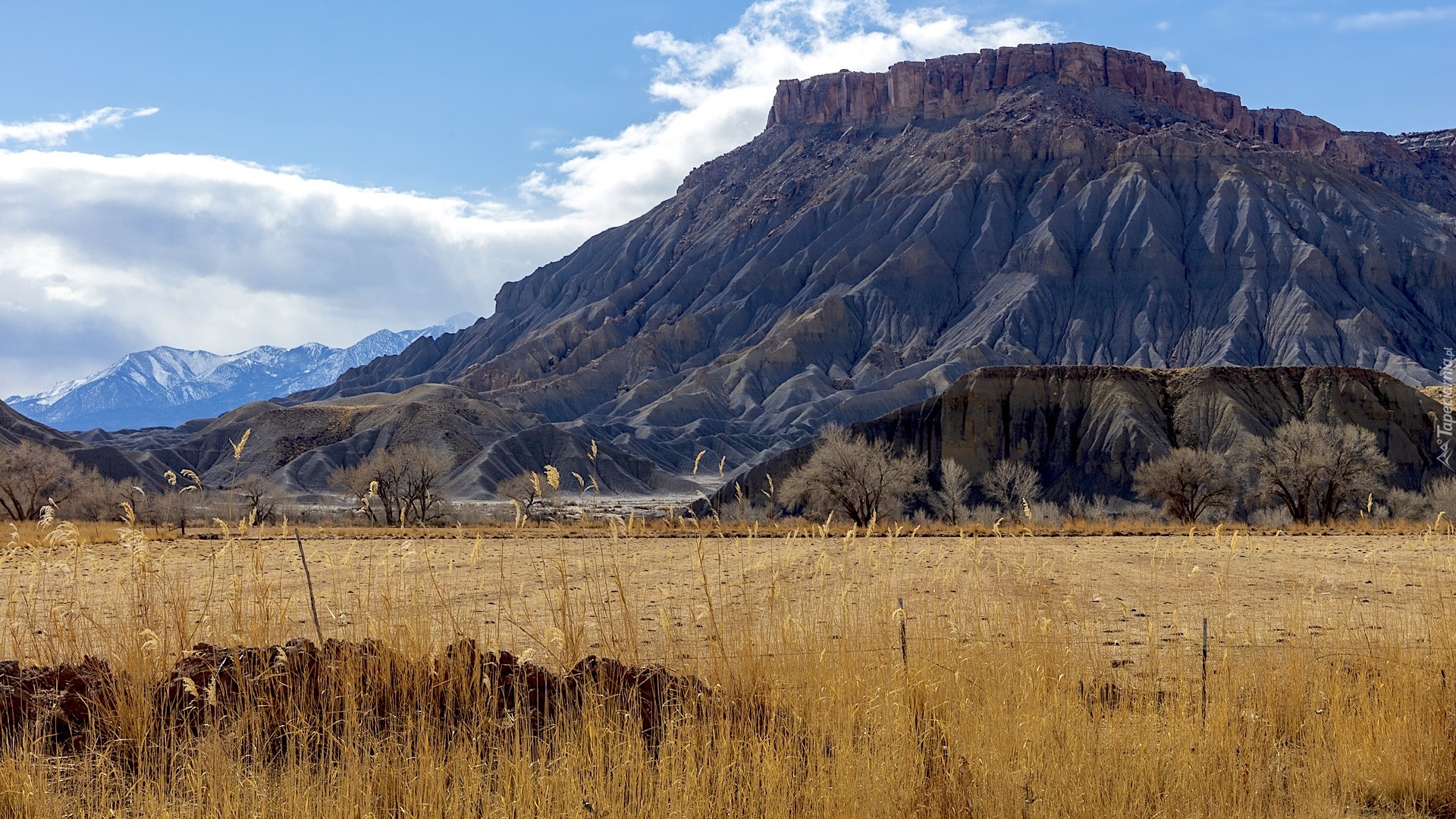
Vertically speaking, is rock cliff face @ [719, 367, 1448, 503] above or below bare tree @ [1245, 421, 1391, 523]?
above

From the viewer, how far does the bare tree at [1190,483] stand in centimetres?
4025

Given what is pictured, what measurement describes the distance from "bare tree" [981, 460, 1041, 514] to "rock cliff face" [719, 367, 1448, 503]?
7.28ft

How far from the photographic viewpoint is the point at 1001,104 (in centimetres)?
18438

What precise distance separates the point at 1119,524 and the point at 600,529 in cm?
1274

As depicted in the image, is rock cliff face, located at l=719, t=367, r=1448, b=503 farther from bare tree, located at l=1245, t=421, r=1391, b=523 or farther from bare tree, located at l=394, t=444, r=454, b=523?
bare tree, located at l=394, t=444, r=454, b=523

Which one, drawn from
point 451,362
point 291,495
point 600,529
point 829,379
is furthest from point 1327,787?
point 451,362

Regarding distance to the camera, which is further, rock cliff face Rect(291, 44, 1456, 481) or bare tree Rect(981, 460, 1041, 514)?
rock cliff face Rect(291, 44, 1456, 481)

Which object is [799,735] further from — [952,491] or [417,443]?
[417,443]

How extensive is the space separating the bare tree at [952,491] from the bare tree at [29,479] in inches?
1442

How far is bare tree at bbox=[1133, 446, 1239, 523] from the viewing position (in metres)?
40.2

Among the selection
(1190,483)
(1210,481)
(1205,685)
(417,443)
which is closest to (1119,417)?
(1210,481)

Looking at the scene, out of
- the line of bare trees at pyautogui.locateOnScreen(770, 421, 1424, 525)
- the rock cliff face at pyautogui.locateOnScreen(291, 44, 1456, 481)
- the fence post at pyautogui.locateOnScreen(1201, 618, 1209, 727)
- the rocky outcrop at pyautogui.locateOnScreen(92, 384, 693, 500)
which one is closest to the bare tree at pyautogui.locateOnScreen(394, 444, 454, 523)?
the line of bare trees at pyautogui.locateOnScreen(770, 421, 1424, 525)

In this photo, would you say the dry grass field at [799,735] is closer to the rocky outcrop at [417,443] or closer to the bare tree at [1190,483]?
the bare tree at [1190,483]

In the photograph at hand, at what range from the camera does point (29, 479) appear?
40.7 metres
